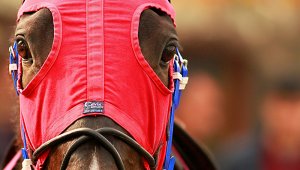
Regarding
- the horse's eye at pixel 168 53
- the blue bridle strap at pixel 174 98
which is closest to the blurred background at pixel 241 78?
the blue bridle strap at pixel 174 98

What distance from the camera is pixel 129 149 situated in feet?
9.50

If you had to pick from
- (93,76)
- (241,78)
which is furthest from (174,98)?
(241,78)

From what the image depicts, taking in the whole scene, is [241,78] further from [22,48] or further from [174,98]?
[22,48]

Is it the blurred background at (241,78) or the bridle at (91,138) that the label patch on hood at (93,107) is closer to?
the bridle at (91,138)

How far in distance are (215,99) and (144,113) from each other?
186 inches

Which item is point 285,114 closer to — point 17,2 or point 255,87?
point 255,87

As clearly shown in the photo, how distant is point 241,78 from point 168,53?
5023mm

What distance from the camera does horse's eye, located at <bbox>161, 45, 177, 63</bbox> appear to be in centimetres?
312

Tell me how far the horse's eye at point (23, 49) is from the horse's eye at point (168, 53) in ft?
1.60

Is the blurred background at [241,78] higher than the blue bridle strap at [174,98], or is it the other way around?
the blue bridle strap at [174,98]

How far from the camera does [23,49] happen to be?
3.07 meters

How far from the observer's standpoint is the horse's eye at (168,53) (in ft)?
10.2

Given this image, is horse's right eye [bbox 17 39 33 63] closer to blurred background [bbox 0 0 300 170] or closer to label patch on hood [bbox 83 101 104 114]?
label patch on hood [bbox 83 101 104 114]

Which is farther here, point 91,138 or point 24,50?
point 24,50
